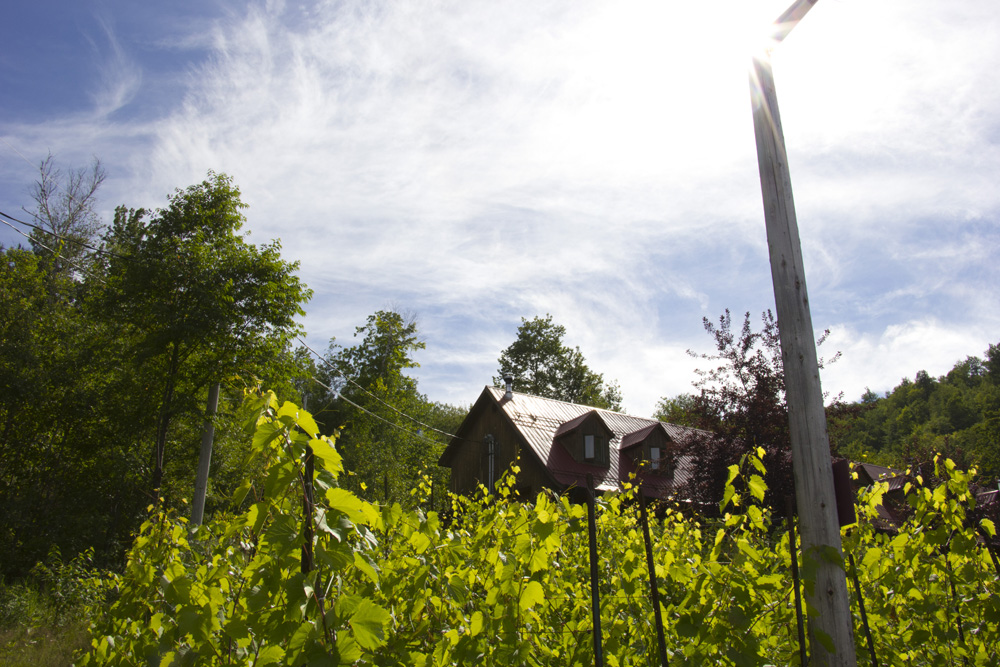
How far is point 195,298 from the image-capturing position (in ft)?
35.8

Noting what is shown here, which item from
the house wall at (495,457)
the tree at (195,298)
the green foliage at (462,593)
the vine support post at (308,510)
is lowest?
the green foliage at (462,593)

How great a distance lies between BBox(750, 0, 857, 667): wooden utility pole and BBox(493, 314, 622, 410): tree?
33822 mm

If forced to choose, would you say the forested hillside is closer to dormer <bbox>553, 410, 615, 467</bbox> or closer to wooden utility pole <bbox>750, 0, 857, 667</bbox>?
dormer <bbox>553, 410, 615, 467</bbox>

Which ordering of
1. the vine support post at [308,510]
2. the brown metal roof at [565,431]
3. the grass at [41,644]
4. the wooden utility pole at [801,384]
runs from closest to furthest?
1. the vine support post at [308,510]
2. the wooden utility pole at [801,384]
3. the grass at [41,644]
4. the brown metal roof at [565,431]

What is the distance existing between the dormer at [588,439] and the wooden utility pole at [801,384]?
15.2 m

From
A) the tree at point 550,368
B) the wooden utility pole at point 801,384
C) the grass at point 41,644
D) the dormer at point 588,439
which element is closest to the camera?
the wooden utility pole at point 801,384

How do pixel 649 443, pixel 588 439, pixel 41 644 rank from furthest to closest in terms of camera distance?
1. pixel 649 443
2. pixel 588 439
3. pixel 41 644

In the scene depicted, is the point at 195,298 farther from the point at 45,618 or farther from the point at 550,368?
the point at 550,368

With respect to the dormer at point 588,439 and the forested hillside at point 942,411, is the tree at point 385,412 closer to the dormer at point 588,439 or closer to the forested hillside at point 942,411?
the dormer at point 588,439

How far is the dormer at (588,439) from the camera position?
17.4 meters

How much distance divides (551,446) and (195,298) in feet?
35.2

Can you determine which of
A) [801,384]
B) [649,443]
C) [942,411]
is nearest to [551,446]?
[649,443]

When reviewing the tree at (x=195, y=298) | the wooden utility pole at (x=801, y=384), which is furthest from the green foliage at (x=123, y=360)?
the wooden utility pole at (x=801, y=384)

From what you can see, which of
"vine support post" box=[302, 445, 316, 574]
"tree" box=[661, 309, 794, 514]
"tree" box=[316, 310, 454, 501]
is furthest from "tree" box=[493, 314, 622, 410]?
"vine support post" box=[302, 445, 316, 574]
